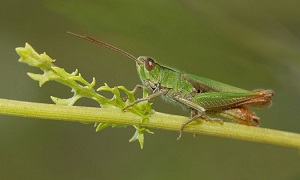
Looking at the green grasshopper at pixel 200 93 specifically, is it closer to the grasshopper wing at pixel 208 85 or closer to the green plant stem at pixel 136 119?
the grasshopper wing at pixel 208 85

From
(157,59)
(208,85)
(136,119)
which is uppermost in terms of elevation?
(157,59)

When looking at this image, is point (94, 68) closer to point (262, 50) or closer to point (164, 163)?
point (164, 163)

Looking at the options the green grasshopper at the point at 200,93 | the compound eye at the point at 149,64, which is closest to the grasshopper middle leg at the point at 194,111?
the green grasshopper at the point at 200,93

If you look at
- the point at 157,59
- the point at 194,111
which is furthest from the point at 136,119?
the point at 157,59

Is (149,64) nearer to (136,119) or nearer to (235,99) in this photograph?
(235,99)

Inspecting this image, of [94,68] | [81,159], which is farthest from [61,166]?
[94,68]
